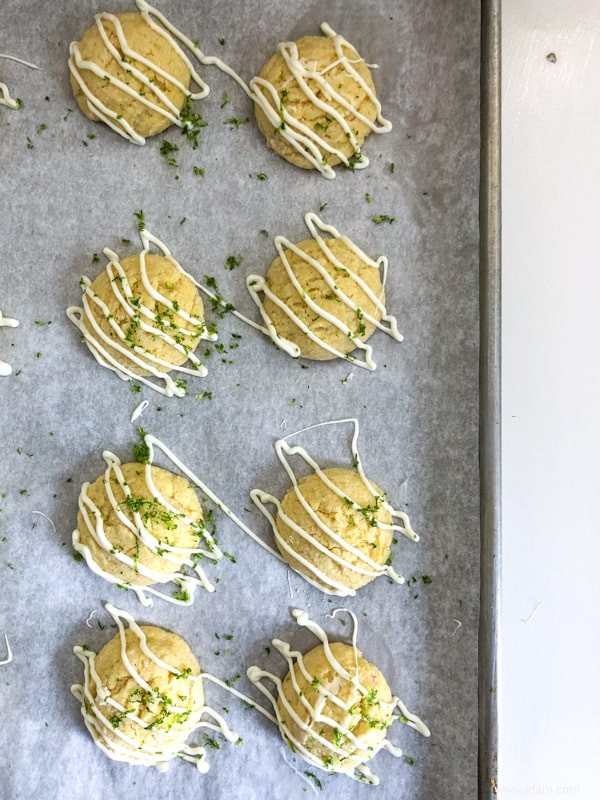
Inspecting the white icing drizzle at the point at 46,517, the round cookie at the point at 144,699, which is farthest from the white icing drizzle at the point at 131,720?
the white icing drizzle at the point at 46,517

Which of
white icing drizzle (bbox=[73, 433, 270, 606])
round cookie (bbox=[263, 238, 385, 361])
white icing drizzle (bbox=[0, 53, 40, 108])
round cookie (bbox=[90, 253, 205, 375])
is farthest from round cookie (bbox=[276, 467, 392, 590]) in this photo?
white icing drizzle (bbox=[0, 53, 40, 108])

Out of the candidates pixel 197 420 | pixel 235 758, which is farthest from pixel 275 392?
pixel 235 758

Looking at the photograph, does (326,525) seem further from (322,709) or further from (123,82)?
(123,82)

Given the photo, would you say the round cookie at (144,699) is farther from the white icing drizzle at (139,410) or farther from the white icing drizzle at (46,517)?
the white icing drizzle at (139,410)

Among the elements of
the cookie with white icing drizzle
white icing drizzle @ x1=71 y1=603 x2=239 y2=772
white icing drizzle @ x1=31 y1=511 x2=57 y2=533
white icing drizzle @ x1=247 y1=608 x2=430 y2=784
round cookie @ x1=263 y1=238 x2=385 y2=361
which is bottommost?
white icing drizzle @ x1=71 y1=603 x2=239 y2=772

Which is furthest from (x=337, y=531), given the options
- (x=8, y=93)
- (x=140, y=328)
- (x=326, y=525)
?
(x=8, y=93)

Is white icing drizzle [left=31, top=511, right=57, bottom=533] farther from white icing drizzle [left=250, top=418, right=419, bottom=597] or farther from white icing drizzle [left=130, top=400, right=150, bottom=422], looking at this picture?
white icing drizzle [left=250, top=418, right=419, bottom=597]
